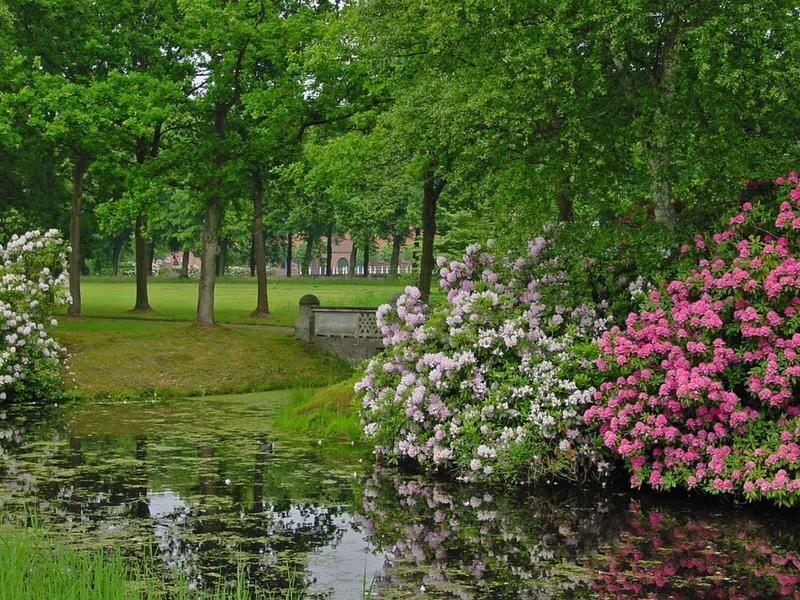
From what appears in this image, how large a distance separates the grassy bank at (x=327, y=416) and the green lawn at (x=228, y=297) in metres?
20.5

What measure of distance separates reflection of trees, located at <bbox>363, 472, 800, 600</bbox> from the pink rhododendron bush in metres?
0.64

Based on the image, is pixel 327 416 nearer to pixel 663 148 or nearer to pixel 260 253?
pixel 663 148

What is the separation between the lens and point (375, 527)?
12.8 m

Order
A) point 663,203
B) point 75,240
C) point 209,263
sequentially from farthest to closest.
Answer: point 75,240 → point 209,263 → point 663,203

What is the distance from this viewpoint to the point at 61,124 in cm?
3588

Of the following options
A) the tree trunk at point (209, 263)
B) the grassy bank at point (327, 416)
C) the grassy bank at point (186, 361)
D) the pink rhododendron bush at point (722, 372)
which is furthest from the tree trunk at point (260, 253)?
the pink rhododendron bush at point (722, 372)

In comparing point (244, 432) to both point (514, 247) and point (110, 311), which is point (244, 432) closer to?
point (514, 247)

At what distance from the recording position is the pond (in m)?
10.2

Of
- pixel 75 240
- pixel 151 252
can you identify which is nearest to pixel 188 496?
pixel 75 240

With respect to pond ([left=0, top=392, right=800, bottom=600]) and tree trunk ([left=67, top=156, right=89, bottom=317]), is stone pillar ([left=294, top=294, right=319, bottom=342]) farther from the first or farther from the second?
pond ([left=0, top=392, right=800, bottom=600])

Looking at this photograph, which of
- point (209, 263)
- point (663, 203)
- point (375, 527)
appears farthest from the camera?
point (209, 263)

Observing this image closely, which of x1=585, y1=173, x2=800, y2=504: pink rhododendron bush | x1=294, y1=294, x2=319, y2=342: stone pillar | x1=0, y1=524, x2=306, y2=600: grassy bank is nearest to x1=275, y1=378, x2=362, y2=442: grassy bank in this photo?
A: x1=585, y1=173, x2=800, y2=504: pink rhododendron bush

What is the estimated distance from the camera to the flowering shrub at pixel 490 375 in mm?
15508

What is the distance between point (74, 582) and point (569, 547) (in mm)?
5787
